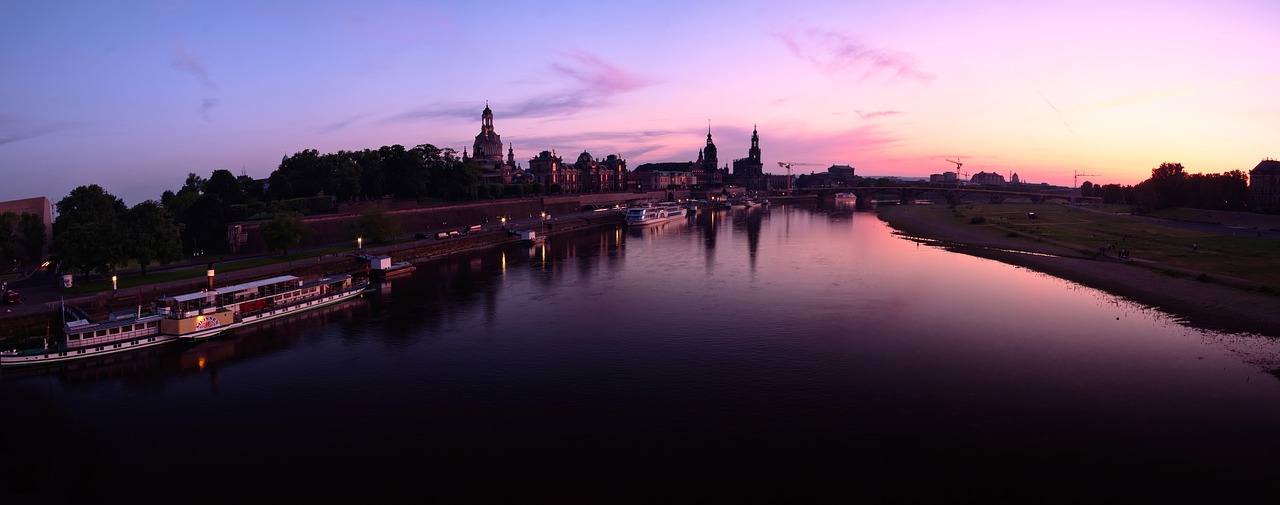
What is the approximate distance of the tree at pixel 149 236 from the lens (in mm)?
34656

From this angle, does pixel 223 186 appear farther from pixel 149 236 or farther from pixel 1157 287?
pixel 1157 287

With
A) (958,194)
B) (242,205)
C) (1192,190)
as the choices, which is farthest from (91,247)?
(958,194)

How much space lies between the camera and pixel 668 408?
20.6m

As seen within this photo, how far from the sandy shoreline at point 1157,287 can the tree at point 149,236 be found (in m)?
52.7

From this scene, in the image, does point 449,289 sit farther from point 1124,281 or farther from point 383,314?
point 1124,281

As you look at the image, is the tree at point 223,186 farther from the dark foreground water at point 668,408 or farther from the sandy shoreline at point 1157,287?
the sandy shoreline at point 1157,287

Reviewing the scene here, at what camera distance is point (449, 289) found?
42.3 m

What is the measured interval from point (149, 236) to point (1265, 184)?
122250 millimetres

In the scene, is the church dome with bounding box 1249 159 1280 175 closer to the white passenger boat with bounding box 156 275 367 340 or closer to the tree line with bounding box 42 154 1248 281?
the tree line with bounding box 42 154 1248 281

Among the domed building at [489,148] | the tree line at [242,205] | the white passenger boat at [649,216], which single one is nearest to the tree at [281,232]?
the tree line at [242,205]

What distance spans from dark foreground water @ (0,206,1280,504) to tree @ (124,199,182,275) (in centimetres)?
967

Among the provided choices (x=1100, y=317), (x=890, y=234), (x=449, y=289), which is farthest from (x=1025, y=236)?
(x=449, y=289)

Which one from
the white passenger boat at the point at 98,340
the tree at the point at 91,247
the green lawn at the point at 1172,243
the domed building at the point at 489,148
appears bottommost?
the white passenger boat at the point at 98,340

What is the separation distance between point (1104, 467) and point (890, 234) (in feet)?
223
